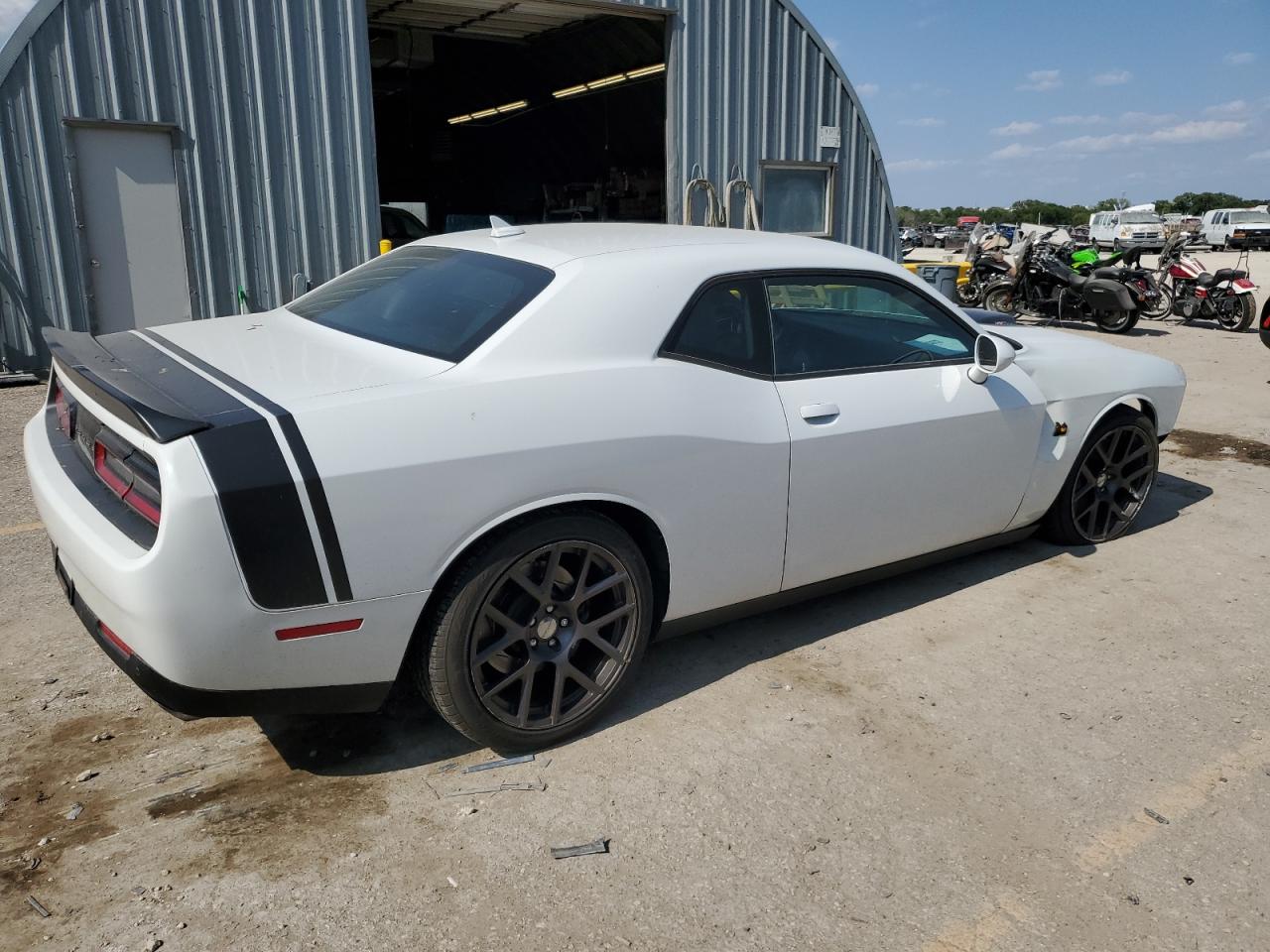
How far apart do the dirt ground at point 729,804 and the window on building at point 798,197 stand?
31.7 ft

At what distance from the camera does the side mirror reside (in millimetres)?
3846

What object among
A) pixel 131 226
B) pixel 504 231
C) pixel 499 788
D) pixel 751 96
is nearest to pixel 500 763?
pixel 499 788

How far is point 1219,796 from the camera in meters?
2.91

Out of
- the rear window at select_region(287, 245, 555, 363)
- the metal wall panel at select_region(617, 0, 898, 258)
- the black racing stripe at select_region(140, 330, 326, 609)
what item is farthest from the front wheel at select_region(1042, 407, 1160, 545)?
the metal wall panel at select_region(617, 0, 898, 258)

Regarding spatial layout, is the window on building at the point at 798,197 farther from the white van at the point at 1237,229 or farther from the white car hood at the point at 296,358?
the white van at the point at 1237,229

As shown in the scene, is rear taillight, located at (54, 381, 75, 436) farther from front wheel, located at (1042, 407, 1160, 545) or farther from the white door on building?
the white door on building

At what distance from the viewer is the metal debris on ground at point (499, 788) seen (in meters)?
2.83

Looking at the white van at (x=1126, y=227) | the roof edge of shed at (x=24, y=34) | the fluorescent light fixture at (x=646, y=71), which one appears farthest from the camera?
the white van at (x=1126, y=227)

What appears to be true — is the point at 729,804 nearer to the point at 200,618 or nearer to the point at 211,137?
the point at 200,618

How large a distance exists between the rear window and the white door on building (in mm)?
6168

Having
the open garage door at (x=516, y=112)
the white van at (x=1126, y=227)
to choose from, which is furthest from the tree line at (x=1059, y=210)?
the open garage door at (x=516, y=112)

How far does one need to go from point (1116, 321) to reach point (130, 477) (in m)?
14.3

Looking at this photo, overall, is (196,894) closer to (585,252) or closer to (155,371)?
(155,371)

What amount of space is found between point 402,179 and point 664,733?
20409 millimetres
